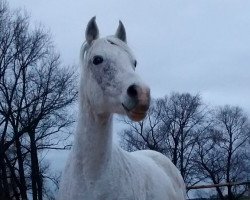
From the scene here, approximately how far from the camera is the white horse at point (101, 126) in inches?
152

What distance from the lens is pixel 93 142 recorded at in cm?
404

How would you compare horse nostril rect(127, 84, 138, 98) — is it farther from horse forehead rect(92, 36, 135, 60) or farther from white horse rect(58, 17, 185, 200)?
horse forehead rect(92, 36, 135, 60)

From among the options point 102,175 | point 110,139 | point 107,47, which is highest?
point 107,47

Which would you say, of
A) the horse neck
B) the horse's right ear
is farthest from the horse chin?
the horse's right ear

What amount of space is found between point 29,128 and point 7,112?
148cm

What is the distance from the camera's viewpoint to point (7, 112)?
23500 mm

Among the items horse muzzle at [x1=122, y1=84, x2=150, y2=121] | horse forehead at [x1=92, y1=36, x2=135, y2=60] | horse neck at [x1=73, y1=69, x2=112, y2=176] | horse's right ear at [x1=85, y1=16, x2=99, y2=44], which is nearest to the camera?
horse muzzle at [x1=122, y1=84, x2=150, y2=121]

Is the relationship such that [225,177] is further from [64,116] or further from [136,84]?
[136,84]

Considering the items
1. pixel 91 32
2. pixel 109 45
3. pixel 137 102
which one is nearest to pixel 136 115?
pixel 137 102

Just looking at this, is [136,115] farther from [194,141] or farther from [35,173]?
[194,141]

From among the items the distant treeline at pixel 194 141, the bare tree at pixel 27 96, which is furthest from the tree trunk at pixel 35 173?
→ the distant treeline at pixel 194 141

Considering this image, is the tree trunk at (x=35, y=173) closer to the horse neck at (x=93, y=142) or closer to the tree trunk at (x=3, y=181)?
the tree trunk at (x=3, y=181)

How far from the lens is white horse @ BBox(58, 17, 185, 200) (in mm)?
3873

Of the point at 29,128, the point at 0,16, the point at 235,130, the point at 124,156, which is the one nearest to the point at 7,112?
the point at 29,128
